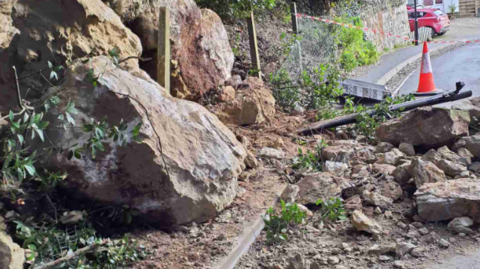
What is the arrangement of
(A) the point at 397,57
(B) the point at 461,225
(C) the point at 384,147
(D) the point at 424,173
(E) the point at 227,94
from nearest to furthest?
(B) the point at 461,225
(D) the point at 424,173
(C) the point at 384,147
(E) the point at 227,94
(A) the point at 397,57

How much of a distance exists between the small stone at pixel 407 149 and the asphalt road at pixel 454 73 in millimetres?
4882

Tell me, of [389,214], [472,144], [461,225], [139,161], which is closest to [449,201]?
[461,225]

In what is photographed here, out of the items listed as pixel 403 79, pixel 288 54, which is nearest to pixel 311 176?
pixel 288 54

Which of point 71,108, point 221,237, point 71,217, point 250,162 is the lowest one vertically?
point 221,237

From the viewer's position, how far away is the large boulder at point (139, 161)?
12.8 ft

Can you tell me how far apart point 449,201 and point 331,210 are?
887 millimetres

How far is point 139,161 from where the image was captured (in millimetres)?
3959

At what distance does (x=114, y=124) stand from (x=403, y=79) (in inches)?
425

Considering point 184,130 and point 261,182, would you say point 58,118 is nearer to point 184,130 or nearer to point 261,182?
point 184,130

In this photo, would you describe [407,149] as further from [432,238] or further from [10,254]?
[10,254]

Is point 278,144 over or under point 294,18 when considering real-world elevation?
under

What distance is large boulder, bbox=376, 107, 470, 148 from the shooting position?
572 centimetres

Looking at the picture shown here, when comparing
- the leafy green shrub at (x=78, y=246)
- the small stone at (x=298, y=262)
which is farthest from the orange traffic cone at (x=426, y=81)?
the leafy green shrub at (x=78, y=246)

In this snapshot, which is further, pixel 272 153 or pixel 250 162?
pixel 272 153
